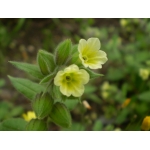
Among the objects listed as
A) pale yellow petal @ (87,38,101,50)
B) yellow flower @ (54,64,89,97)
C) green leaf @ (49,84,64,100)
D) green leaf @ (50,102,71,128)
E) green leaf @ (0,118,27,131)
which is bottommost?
green leaf @ (0,118,27,131)

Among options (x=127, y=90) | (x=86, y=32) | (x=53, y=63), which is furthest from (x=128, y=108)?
(x=53, y=63)

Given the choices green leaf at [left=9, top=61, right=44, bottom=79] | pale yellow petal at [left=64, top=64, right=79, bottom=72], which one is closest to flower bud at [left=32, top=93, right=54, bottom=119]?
green leaf at [left=9, top=61, right=44, bottom=79]

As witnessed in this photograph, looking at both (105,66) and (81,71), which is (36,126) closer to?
(81,71)

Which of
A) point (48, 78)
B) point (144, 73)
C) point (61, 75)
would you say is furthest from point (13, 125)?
point (144, 73)

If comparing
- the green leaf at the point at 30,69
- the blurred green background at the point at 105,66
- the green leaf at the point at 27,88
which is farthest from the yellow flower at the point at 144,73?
the green leaf at the point at 30,69

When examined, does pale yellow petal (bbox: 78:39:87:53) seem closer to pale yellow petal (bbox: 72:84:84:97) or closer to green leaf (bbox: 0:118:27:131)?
pale yellow petal (bbox: 72:84:84:97)
